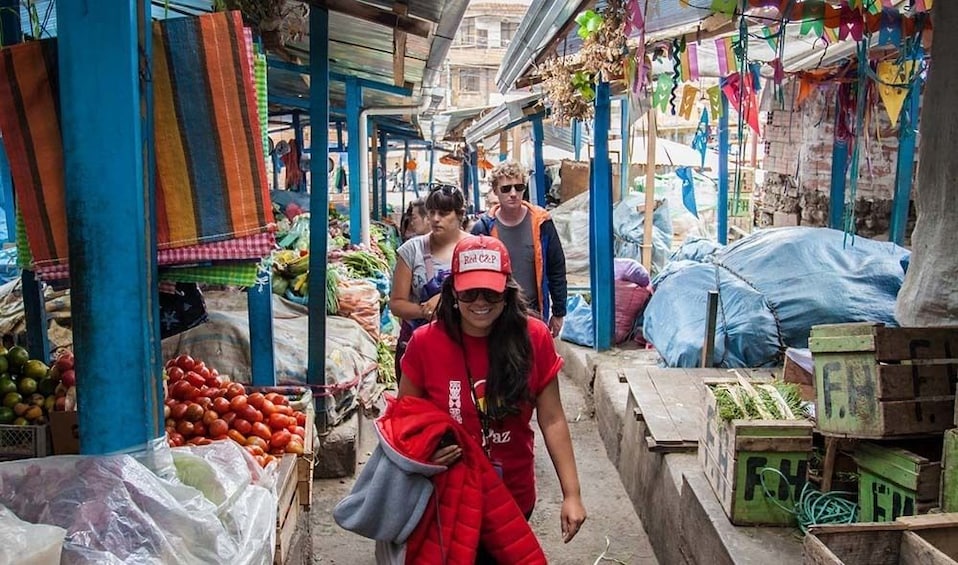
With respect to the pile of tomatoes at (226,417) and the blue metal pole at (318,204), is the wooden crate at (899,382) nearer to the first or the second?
the pile of tomatoes at (226,417)

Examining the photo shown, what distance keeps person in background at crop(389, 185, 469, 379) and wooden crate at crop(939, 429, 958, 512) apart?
2.67 meters

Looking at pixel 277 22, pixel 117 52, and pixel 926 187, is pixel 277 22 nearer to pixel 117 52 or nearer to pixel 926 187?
pixel 117 52

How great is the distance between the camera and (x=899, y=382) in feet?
10.0

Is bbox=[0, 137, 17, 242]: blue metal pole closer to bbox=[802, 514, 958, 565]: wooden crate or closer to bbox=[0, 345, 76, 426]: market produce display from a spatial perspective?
bbox=[0, 345, 76, 426]: market produce display

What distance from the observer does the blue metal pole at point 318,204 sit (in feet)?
17.2

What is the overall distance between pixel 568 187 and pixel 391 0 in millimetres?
16078

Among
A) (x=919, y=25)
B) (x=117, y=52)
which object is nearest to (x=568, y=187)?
(x=919, y=25)

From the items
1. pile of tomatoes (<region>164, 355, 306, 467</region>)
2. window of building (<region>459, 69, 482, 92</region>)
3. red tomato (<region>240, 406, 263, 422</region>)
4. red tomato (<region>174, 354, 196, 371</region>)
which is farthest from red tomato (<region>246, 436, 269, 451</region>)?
window of building (<region>459, 69, 482, 92</region>)

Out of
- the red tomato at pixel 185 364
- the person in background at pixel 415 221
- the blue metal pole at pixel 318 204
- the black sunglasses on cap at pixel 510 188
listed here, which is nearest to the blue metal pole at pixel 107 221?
the red tomato at pixel 185 364

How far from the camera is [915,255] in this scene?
3338 mm

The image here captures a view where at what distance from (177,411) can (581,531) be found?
2651 millimetres

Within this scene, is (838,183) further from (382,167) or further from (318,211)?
(382,167)

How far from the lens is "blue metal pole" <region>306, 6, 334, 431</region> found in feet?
17.2

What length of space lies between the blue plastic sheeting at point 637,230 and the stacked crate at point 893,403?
1043cm
